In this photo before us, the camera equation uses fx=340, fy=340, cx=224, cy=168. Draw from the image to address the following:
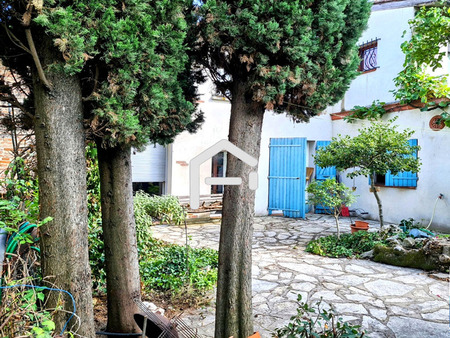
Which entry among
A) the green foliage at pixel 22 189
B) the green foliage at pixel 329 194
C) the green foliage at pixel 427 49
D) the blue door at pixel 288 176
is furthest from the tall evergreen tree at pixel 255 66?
the blue door at pixel 288 176

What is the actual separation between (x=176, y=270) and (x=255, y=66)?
2.83 meters

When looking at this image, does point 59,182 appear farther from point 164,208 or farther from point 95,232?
point 164,208

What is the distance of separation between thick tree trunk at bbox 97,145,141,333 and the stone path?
2.29 feet

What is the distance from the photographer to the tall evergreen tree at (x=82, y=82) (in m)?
1.97

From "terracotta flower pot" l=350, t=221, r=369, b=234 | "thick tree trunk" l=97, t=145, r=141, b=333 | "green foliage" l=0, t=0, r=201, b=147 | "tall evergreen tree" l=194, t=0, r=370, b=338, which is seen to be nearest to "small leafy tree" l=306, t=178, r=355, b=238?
"terracotta flower pot" l=350, t=221, r=369, b=234

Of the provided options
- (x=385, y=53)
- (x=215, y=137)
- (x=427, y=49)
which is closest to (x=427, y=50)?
(x=427, y=49)

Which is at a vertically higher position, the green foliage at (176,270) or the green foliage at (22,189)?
the green foliage at (22,189)

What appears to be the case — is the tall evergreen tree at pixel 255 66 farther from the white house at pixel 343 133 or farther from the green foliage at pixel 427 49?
the white house at pixel 343 133

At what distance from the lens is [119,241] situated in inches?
113

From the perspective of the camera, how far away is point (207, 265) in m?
4.76

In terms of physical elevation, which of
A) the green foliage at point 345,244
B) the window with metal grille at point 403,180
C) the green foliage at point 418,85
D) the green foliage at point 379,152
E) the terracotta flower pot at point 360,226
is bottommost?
the green foliage at point 345,244

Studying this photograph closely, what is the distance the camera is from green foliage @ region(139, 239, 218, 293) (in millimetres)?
3900

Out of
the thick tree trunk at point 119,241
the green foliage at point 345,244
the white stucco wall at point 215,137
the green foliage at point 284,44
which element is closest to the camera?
the green foliage at point 284,44

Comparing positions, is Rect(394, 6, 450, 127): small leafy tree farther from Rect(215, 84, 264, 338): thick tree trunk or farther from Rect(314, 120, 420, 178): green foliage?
Rect(314, 120, 420, 178): green foliage
